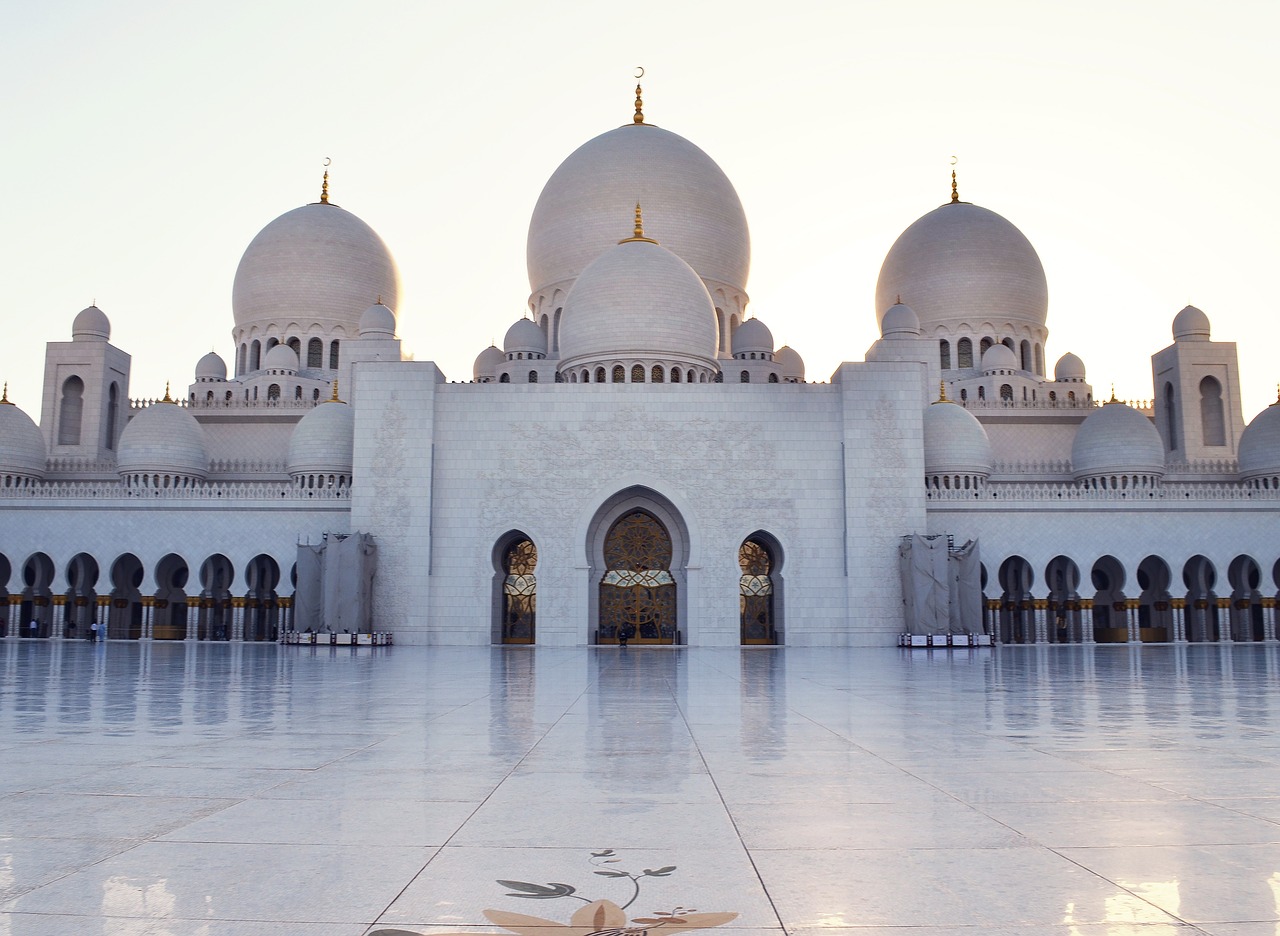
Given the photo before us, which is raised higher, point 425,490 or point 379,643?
point 425,490

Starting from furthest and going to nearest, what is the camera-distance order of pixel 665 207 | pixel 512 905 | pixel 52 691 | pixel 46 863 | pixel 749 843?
pixel 665 207, pixel 52 691, pixel 749 843, pixel 46 863, pixel 512 905

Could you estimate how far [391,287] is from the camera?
111ft

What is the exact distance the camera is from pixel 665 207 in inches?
1173

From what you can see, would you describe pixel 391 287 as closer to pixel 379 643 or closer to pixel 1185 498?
pixel 379 643

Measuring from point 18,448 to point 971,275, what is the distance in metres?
25.3

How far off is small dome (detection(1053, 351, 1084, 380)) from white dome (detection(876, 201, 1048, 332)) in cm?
138

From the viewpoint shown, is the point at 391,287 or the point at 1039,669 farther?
the point at 391,287

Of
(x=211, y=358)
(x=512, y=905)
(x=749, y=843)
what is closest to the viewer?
(x=512, y=905)

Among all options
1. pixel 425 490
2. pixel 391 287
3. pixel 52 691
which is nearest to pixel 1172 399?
pixel 425 490

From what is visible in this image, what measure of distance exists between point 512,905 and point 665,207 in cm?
2856

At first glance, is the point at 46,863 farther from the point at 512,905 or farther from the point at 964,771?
the point at 964,771

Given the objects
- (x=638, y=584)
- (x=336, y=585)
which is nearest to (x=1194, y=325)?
(x=638, y=584)

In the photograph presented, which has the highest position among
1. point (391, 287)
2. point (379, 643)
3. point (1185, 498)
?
point (391, 287)

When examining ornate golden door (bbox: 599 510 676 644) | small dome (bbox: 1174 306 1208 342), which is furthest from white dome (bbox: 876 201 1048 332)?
ornate golden door (bbox: 599 510 676 644)
